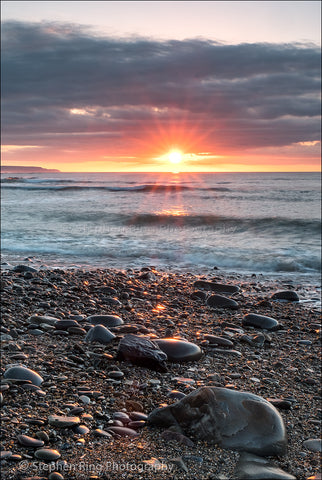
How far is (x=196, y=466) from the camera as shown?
2.43 m

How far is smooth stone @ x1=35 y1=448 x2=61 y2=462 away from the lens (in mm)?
2357

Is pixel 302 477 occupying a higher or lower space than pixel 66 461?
lower

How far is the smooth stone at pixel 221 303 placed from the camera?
260 inches

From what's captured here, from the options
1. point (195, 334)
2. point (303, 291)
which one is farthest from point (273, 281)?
point (195, 334)

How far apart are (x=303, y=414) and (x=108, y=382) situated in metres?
1.61

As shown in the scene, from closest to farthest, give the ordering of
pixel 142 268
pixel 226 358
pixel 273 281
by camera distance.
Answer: pixel 226 358 → pixel 273 281 → pixel 142 268

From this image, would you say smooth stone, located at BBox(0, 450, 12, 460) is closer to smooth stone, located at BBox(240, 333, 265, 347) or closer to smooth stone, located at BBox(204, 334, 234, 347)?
smooth stone, located at BBox(204, 334, 234, 347)

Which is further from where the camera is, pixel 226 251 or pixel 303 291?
pixel 226 251

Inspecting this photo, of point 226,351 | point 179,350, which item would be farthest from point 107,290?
point 179,350

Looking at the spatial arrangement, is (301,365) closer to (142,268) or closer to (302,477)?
(302,477)

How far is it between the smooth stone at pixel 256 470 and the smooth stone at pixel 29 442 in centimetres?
118

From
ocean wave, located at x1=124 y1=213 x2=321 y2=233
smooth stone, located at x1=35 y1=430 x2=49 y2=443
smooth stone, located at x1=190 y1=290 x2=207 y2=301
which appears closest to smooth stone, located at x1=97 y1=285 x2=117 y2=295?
smooth stone, located at x1=190 y1=290 x2=207 y2=301

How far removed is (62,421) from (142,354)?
1168 mm

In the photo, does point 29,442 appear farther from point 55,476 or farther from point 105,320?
A: point 105,320
